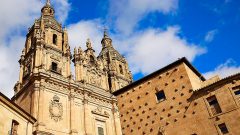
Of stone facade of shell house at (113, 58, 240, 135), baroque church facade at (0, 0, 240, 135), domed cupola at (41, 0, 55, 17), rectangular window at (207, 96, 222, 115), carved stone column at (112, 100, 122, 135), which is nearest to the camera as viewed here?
stone facade of shell house at (113, 58, 240, 135)

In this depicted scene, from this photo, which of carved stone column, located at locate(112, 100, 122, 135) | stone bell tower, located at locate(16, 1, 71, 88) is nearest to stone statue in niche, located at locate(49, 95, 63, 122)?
stone bell tower, located at locate(16, 1, 71, 88)

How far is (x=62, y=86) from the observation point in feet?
97.8

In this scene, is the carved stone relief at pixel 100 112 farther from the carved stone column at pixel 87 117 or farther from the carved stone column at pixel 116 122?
the carved stone column at pixel 116 122

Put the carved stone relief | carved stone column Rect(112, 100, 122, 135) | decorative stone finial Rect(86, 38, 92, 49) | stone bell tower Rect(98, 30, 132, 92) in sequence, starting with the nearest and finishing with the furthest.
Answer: the carved stone relief, carved stone column Rect(112, 100, 122, 135), stone bell tower Rect(98, 30, 132, 92), decorative stone finial Rect(86, 38, 92, 49)

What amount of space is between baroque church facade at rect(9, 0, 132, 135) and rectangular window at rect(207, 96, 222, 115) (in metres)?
15.2

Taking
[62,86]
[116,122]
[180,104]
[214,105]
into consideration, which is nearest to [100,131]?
[116,122]

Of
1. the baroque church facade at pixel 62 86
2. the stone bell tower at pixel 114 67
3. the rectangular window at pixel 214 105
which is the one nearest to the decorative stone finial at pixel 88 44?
the baroque church facade at pixel 62 86

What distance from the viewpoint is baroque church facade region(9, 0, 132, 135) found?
27062mm

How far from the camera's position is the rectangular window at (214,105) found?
14871 millimetres

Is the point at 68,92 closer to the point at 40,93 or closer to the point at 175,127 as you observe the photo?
the point at 40,93

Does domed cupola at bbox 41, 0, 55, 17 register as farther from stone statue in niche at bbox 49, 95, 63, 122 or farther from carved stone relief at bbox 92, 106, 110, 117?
carved stone relief at bbox 92, 106, 110, 117

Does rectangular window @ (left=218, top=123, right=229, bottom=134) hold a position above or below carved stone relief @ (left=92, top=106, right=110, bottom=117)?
below

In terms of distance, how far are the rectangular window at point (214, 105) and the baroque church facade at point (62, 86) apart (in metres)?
15.2

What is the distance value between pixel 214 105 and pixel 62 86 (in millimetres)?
18585
